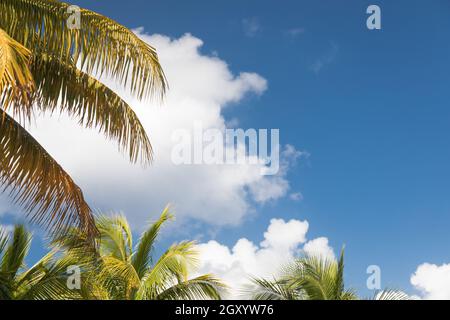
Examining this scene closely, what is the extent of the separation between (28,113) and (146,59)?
2536 millimetres

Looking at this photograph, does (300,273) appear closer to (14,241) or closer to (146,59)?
(14,241)

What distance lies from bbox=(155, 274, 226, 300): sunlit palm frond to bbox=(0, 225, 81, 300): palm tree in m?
2.38

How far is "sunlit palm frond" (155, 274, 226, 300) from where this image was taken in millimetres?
14664

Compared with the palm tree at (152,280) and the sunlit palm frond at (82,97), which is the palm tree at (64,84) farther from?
the palm tree at (152,280)

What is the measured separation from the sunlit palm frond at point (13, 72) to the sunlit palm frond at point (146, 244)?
375 inches

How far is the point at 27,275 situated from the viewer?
14844 mm

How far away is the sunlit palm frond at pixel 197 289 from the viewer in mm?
14664

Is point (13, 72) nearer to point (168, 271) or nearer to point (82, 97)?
point (82, 97)

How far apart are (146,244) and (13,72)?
34.9ft

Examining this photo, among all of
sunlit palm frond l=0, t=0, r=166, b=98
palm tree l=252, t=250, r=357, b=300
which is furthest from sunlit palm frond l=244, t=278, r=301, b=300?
sunlit palm frond l=0, t=0, r=166, b=98

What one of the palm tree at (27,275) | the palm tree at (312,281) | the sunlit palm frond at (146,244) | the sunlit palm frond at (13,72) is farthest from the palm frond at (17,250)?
the sunlit palm frond at (13,72)

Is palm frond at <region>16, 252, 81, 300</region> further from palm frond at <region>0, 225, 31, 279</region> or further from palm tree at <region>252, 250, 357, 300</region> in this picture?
palm tree at <region>252, 250, 357, 300</region>
